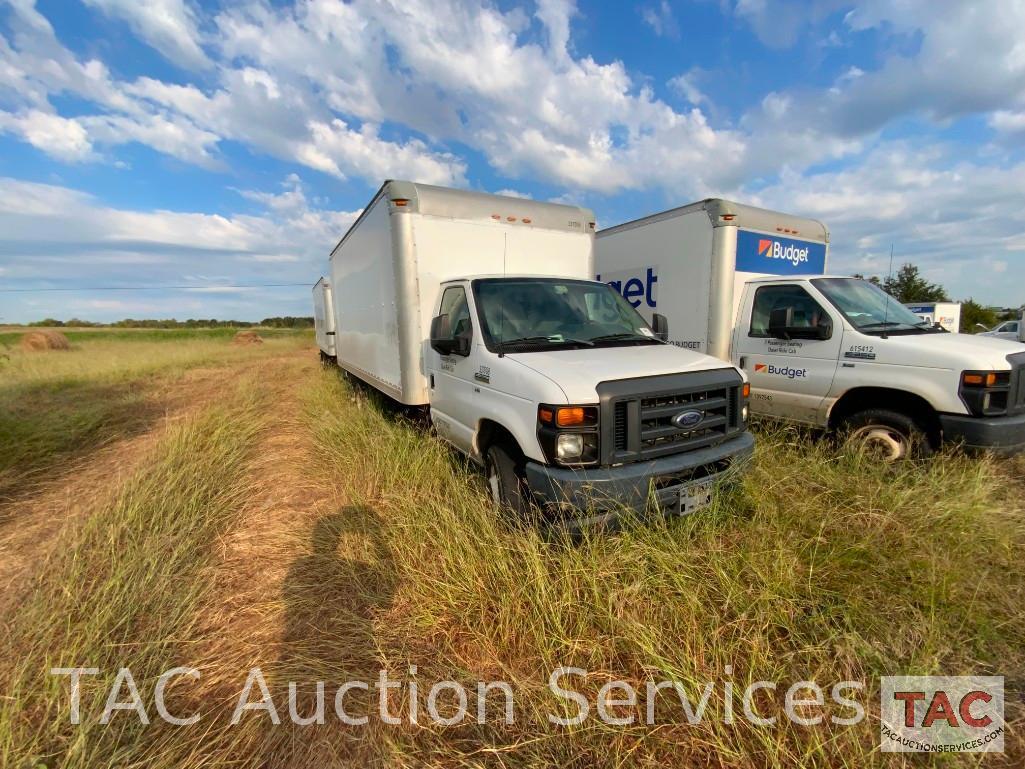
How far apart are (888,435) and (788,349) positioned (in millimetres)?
1331

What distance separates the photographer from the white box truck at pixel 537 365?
9.50ft

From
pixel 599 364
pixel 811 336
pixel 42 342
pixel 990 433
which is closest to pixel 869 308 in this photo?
pixel 811 336

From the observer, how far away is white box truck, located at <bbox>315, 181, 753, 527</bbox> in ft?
9.50

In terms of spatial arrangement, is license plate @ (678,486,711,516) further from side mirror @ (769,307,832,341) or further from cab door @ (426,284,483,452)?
side mirror @ (769,307,832,341)

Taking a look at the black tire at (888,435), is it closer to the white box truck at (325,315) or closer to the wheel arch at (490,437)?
the wheel arch at (490,437)

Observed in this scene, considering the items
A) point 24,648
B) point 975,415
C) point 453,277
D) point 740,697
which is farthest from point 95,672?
point 975,415

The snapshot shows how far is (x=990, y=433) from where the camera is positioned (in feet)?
12.5

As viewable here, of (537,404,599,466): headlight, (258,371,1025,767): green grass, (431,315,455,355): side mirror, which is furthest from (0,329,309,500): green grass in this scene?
(537,404,599,466): headlight

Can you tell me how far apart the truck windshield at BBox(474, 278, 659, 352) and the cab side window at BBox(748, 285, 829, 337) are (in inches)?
82.6

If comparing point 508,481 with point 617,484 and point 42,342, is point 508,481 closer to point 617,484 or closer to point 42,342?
point 617,484

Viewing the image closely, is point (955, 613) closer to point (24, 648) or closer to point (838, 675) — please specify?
point (838, 675)

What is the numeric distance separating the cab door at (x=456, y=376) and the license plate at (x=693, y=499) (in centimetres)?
181

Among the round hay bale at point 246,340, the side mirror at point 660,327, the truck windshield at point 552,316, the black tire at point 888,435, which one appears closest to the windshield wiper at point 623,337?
the truck windshield at point 552,316

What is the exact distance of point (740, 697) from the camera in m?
1.93
